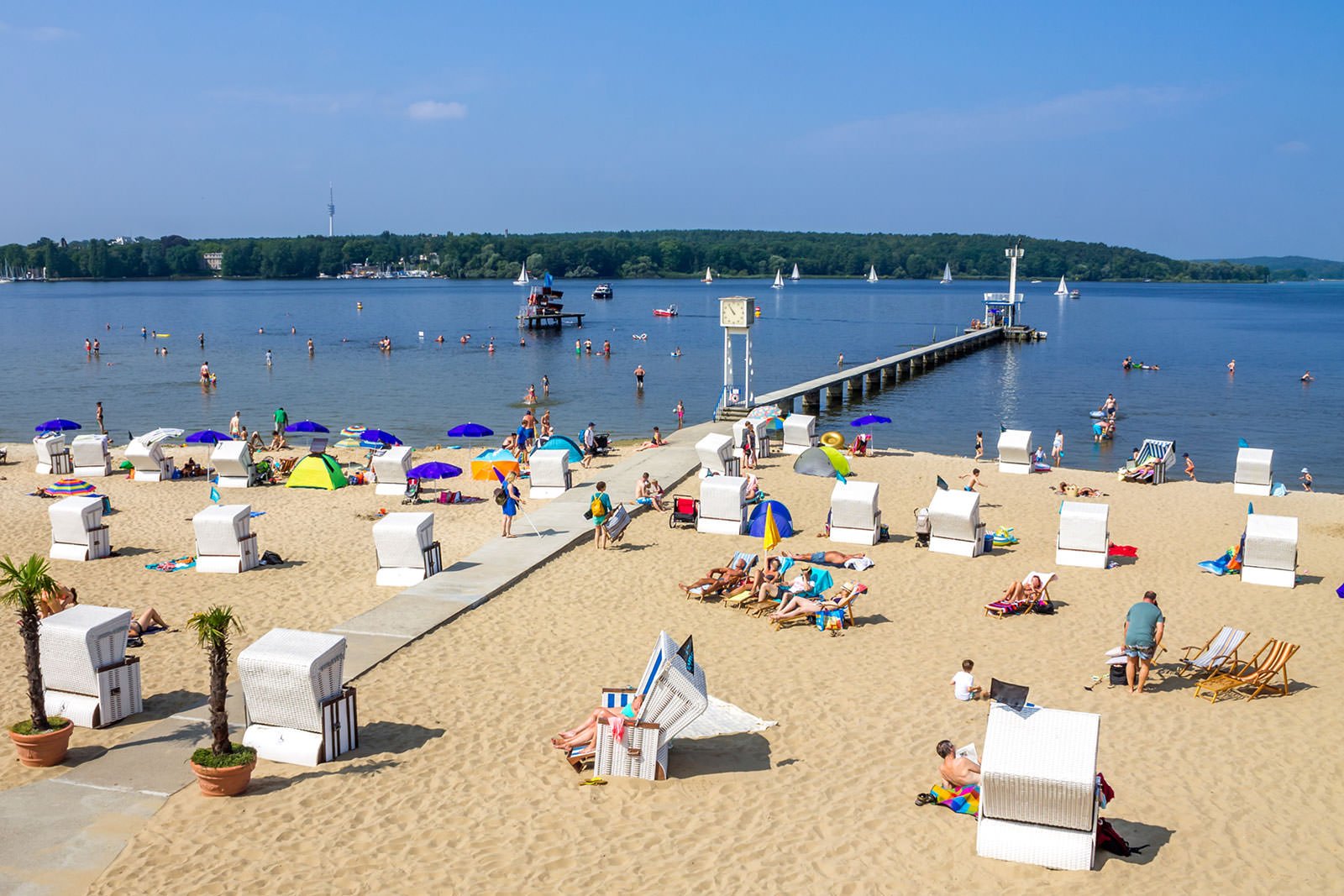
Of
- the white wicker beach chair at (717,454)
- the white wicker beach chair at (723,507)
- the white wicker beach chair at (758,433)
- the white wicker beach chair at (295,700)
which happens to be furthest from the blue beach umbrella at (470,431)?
the white wicker beach chair at (295,700)

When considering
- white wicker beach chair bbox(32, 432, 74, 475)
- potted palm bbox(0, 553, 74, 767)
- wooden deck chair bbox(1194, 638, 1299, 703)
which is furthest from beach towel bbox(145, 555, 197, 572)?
wooden deck chair bbox(1194, 638, 1299, 703)

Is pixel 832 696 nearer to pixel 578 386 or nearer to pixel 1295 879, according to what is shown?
pixel 1295 879

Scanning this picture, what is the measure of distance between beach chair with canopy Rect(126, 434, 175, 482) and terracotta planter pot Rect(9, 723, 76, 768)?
15813 mm

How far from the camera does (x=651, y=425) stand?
127 ft

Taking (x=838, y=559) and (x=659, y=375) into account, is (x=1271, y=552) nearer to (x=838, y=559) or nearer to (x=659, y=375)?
(x=838, y=559)

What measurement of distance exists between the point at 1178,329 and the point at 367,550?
3887 inches

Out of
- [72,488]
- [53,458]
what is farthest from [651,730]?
[53,458]

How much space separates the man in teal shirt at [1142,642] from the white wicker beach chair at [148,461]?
20445 millimetres

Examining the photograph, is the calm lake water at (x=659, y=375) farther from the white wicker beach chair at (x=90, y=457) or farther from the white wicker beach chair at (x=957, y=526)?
the white wicker beach chair at (x=957, y=526)

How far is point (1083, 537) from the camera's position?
53.5 feet

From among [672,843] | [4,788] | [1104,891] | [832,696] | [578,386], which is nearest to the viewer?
[1104,891]

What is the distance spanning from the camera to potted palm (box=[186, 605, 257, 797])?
824 centimetres

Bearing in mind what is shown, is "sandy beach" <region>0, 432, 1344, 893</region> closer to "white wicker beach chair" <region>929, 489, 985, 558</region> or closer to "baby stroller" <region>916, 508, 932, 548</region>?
"white wicker beach chair" <region>929, 489, 985, 558</region>

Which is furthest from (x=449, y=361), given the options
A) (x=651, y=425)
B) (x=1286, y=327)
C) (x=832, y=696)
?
(x=1286, y=327)
